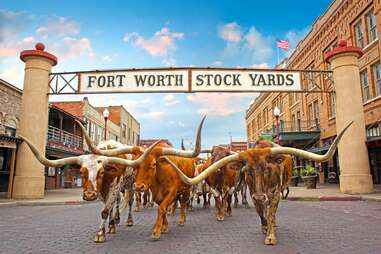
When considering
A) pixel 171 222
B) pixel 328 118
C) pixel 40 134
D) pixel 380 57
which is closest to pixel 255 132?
pixel 328 118

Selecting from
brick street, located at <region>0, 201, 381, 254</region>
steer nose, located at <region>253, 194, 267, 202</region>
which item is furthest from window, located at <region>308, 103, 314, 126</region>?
steer nose, located at <region>253, 194, 267, 202</region>

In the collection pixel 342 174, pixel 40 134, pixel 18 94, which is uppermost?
pixel 18 94

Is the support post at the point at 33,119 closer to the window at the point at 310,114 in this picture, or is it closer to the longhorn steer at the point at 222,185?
the longhorn steer at the point at 222,185

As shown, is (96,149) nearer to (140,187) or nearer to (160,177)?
(140,187)

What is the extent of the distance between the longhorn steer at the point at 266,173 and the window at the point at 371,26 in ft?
56.4

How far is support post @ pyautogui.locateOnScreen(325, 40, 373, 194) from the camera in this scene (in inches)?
553

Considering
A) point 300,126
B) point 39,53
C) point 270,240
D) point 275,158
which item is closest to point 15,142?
point 39,53

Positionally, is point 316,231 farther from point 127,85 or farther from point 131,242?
point 127,85

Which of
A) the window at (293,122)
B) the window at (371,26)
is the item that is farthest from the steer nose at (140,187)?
the window at (293,122)

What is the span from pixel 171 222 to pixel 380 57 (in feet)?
53.8

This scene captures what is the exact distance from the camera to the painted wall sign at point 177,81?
14.9 m

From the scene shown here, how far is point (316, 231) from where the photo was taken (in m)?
6.34

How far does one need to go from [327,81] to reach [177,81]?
50.4 ft

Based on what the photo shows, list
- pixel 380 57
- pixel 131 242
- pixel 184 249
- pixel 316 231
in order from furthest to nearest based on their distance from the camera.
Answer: pixel 380 57 → pixel 316 231 → pixel 131 242 → pixel 184 249
